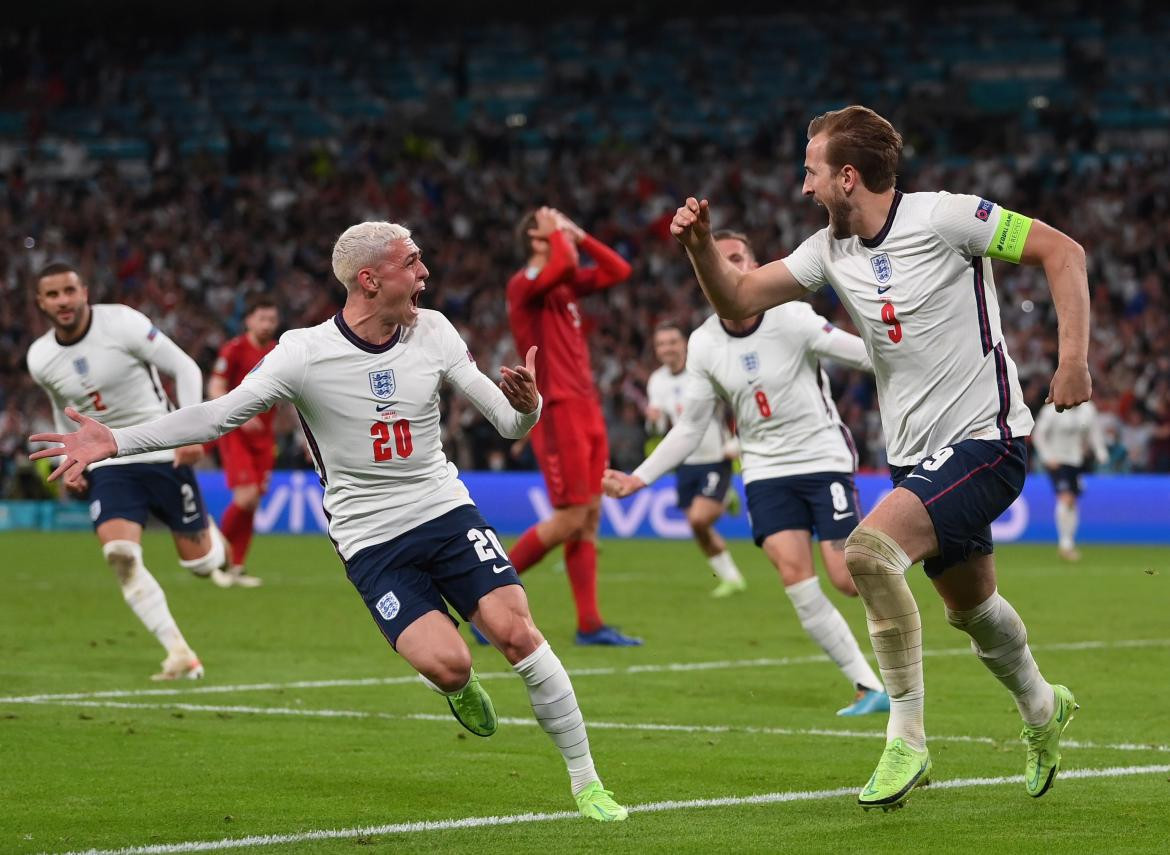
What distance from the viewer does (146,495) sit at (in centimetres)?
1139

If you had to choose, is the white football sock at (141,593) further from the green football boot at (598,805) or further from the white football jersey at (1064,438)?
the white football jersey at (1064,438)

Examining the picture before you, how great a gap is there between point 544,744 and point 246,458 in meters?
10.7

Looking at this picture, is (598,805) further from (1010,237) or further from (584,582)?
(584,582)

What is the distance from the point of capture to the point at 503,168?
123 feet

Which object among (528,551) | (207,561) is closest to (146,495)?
(207,561)

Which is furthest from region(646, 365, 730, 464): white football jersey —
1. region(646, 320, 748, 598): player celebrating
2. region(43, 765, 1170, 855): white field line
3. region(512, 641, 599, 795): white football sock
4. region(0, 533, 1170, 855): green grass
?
region(512, 641, 599, 795): white football sock

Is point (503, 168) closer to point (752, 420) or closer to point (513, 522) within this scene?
point (513, 522)

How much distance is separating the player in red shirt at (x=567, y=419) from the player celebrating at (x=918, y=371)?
6.02 m

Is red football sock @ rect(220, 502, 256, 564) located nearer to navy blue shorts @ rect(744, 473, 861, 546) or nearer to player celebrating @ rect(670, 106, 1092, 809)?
navy blue shorts @ rect(744, 473, 861, 546)

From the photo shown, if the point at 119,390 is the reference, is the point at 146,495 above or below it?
below

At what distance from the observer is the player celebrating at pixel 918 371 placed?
6.50m

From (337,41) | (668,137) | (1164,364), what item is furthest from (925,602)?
(337,41)

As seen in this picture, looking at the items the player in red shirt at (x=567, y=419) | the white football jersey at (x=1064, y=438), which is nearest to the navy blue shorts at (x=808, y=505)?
the player in red shirt at (x=567, y=419)

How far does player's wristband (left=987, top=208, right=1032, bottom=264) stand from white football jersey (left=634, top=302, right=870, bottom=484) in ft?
11.3
